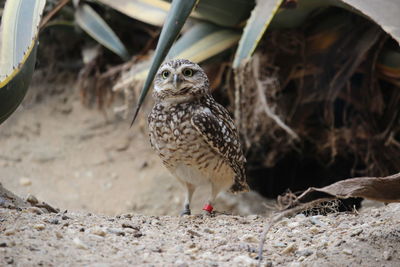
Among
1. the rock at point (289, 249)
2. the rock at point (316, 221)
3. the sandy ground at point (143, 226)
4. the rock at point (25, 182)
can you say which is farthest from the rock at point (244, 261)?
the rock at point (25, 182)

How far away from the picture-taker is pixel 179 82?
3.77 meters

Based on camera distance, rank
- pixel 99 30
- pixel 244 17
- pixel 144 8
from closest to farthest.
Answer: pixel 244 17, pixel 144 8, pixel 99 30

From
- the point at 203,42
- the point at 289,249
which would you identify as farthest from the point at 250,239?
the point at 203,42

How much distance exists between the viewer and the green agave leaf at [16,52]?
8.86 feet

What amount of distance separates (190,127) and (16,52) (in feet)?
4.47

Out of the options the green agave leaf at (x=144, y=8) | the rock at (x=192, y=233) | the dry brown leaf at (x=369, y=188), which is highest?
the green agave leaf at (x=144, y=8)

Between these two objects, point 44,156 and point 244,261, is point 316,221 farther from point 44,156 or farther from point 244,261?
point 44,156

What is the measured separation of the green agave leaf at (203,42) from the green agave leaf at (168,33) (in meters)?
1.28

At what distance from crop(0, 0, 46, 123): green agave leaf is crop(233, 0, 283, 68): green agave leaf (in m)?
1.39

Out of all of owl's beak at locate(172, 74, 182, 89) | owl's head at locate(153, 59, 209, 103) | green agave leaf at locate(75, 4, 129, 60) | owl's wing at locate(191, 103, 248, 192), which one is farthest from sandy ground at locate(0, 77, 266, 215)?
owl's beak at locate(172, 74, 182, 89)

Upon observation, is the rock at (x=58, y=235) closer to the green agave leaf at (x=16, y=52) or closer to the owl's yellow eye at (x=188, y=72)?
the green agave leaf at (x=16, y=52)

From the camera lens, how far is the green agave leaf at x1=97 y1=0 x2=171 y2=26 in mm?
4949

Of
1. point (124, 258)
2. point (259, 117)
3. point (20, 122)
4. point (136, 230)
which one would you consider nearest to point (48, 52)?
point (20, 122)

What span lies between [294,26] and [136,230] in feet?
8.35
